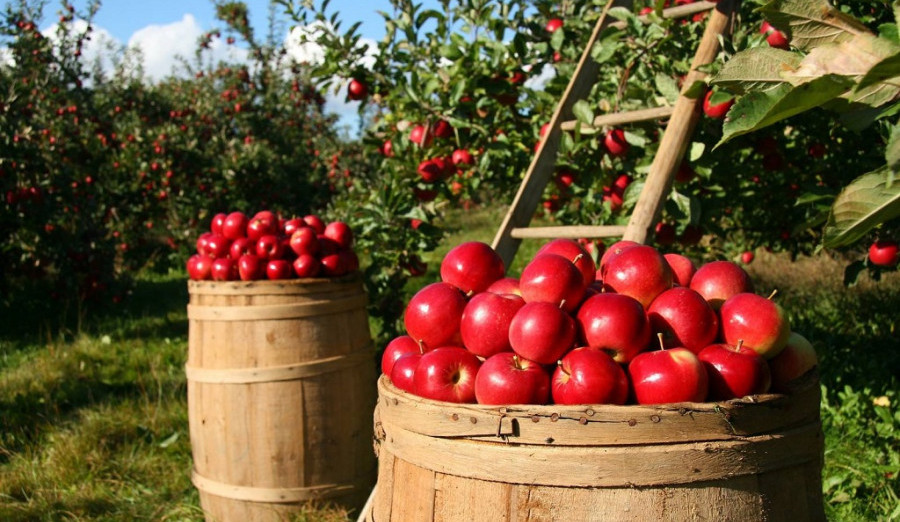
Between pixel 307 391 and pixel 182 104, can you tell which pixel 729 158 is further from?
pixel 182 104

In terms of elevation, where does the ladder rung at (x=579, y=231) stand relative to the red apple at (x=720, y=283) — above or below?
below

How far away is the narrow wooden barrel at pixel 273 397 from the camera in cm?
269

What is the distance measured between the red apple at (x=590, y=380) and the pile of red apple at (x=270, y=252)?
1744mm

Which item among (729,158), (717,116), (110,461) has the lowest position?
(110,461)

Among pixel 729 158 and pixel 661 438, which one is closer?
pixel 661 438

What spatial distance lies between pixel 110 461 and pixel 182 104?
7.47 m

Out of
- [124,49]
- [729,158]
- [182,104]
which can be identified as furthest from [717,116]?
[124,49]

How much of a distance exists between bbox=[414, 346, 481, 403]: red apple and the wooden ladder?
3.78ft

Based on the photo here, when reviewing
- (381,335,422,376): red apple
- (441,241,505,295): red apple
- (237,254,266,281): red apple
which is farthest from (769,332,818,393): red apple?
(237,254,266,281): red apple

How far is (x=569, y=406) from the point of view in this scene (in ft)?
3.84

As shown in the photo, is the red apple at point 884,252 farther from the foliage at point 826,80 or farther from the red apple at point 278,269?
the red apple at point 278,269

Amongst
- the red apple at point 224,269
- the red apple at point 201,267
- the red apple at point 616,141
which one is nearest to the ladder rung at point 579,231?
the red apple at point 616,141

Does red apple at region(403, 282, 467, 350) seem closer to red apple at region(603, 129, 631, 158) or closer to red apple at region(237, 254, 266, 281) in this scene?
red apple at region(237, 254, 266, 281)

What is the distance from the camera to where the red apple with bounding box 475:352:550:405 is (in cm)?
126
